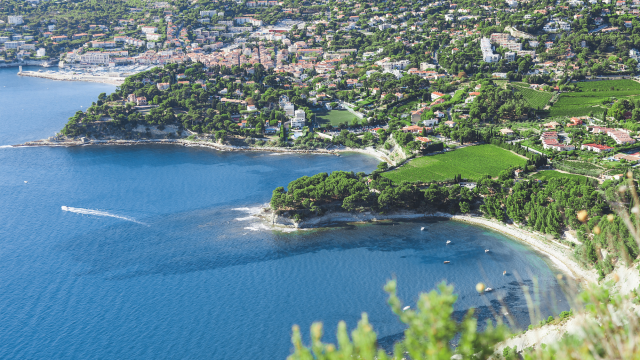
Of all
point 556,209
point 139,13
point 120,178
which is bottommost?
point 120,178

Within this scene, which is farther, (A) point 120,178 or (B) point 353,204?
(A) point 120,178

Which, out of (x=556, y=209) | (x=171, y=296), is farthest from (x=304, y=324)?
(x=556, y=209)

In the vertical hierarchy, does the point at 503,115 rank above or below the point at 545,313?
above

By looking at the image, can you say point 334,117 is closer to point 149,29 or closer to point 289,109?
point 289,109

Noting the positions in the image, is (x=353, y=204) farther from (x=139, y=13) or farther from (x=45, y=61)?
(x=139, y=13)

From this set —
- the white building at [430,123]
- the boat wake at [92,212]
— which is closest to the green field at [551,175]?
the white building at [430,123]

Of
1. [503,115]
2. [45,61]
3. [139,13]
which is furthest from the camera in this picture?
[139,13]

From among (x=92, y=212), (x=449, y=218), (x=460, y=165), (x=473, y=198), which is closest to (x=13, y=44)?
(x=92, y=212)
